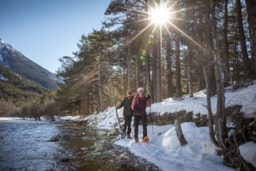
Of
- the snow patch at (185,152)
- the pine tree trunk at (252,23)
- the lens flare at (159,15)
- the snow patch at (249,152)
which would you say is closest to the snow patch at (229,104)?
the snow patch at (185,152)

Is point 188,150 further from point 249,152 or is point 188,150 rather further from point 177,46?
point 177,46

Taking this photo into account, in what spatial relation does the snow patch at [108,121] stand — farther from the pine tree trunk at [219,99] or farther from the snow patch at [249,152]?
the snow patch at [249,152]

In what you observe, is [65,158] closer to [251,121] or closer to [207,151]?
[207,151]

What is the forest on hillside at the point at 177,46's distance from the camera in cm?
618

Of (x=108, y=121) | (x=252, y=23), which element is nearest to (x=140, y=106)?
(x=252, y=23)

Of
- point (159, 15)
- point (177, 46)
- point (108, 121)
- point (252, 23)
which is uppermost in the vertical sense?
point (159, 15)

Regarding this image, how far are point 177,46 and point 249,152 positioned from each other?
51.3 feet

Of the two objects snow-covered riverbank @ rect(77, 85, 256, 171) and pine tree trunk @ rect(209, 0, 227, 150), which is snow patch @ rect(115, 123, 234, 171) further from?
pine tree trunk @ rect(209, 0, 227, 150)

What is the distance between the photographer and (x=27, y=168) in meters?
5.38

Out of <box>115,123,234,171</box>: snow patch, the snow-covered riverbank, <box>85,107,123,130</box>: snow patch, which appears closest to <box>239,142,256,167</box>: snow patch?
the snow-covered riverbank

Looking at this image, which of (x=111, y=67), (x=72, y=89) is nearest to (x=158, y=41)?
(x=111, y=67)

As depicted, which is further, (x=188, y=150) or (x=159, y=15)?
(x=159, y=15)

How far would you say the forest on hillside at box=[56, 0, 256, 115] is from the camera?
6.18 meters

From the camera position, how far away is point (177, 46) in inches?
749
